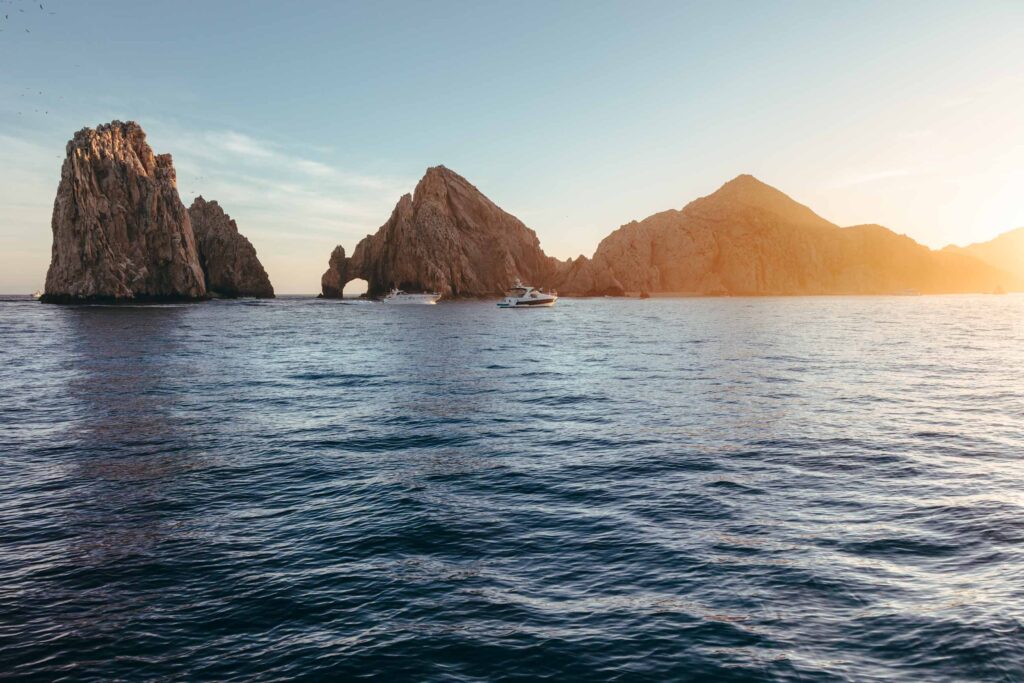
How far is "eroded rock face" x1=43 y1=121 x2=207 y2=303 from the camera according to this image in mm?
144125

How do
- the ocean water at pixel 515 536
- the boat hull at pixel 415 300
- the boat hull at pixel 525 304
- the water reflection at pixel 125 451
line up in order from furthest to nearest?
the boat hull at pixel 415 300 < the boat hull at pixel 525 304 < the water reflection at pixel 125 451 < the ocean water at pixel 515 536

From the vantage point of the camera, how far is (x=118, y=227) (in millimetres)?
153750

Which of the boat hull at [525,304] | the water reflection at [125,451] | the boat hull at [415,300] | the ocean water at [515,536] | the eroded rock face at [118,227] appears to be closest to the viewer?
the ocean water at [515,536]

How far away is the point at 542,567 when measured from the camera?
11.0 meters

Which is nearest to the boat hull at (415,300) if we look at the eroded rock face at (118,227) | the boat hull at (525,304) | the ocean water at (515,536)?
the boat hull at (525,304)

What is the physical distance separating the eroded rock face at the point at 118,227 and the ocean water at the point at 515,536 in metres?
140

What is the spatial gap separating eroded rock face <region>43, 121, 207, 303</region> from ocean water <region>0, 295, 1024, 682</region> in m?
140

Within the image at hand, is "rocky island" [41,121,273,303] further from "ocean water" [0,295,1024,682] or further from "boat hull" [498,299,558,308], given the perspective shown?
"ocean water" [0,295,1024,682]

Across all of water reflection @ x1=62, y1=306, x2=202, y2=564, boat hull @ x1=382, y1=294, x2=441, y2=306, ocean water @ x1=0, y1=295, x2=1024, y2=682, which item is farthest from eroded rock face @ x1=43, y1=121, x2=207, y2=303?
ocean water @ x1=0, y1=295, x2=1024, y2=682

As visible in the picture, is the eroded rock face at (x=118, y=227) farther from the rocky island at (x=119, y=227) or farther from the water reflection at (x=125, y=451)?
the water reflection at (x=125, y=451)

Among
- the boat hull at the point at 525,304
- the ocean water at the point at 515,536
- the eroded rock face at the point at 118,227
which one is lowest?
the ocean water at the point at 515,536

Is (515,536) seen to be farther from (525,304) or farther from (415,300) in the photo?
(415,300)

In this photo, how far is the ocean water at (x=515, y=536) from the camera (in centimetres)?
833

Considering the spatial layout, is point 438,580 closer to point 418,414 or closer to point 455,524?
point 455,524
